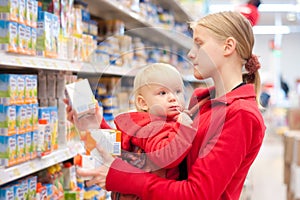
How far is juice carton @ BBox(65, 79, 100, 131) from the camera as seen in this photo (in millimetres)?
1392

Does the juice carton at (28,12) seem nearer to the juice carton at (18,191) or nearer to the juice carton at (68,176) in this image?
the juice carton at (18,191)

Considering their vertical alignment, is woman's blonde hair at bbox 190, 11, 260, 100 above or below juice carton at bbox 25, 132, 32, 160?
above

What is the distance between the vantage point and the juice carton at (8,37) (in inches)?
70.3

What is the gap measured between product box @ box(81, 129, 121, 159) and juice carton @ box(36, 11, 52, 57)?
2.60 ft

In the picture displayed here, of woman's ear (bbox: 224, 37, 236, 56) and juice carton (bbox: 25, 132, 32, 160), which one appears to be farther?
juice carton (bbox: 25, 132, 32, 160)

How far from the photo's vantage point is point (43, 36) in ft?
6.93

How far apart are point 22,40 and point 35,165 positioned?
1.74 ft

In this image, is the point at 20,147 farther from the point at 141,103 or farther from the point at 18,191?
the point at 141,103

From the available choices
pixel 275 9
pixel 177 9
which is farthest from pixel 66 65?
pixel 275 9

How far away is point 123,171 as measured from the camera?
4.69 feet

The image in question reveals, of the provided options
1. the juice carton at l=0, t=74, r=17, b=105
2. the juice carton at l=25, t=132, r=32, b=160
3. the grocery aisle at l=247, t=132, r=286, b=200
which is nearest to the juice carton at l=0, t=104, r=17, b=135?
the juice carton at l=0, t=74, r=17, b=105

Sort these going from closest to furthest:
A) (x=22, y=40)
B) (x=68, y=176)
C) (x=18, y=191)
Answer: (x=22, y=40), (x=18, y=191), (x=68, y=176)

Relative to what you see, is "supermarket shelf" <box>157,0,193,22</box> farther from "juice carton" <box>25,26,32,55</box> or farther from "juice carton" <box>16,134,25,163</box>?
"juice carton" <box>16,134,25,163</box>

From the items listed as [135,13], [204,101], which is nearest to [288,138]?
[135,13]
